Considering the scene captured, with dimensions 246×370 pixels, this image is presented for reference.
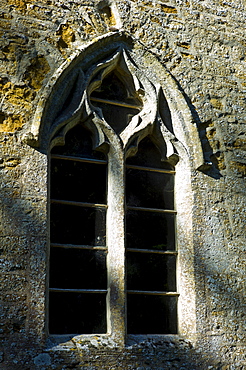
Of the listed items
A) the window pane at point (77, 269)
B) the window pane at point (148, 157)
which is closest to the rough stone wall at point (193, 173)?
the window pane at point (77, 269)

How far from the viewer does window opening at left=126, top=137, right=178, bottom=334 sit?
4684 millimetres

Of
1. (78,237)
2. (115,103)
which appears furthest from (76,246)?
(115,103)

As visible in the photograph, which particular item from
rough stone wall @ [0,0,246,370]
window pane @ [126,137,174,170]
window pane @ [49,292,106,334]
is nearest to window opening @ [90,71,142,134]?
window pane @ [126,137,174,170]

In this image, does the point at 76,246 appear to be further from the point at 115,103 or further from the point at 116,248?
the point at 115,103

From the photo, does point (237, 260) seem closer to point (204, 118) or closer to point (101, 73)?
point (204, 118)

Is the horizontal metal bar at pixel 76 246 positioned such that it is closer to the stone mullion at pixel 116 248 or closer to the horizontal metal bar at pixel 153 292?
the stone mullion at pixel 116 248

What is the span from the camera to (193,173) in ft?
16.6

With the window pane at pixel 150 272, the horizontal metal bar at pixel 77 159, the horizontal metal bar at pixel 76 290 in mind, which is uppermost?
the horizontal metal bar at pixel 77 159

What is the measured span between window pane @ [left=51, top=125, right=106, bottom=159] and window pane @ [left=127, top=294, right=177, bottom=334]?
4.08ft

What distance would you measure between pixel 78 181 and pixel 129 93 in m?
1.02

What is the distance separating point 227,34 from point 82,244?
2.64 m

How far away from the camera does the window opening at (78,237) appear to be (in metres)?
4.39

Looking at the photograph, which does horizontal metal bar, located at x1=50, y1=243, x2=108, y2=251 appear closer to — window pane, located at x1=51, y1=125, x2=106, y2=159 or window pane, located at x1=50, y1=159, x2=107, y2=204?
window pane, located at x1=50, y1=159, x2=107, y2=204

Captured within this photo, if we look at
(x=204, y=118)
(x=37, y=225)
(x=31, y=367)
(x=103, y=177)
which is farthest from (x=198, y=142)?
(x=31, y=367)
